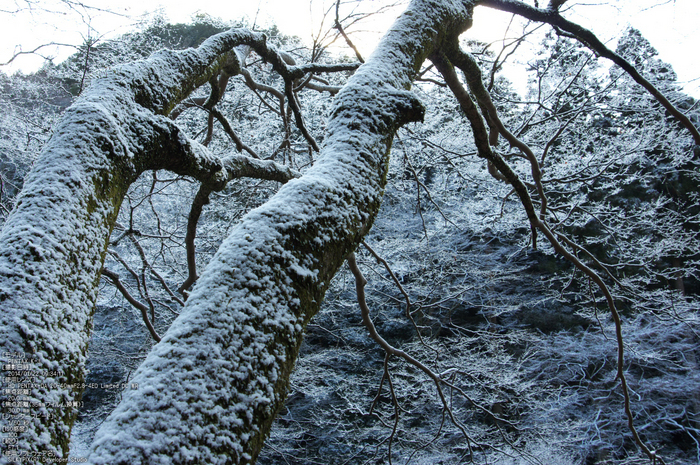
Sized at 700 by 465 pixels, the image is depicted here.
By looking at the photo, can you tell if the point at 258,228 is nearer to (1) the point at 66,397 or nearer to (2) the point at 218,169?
(1) the point at 66,397

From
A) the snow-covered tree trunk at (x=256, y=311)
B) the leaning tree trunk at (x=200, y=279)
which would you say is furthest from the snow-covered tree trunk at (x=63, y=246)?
the snow-covered tree trunk at (x=256, y=311)

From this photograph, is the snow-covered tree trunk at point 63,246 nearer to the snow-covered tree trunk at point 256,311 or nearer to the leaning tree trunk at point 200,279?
the leaning tree trunk at point 200,279

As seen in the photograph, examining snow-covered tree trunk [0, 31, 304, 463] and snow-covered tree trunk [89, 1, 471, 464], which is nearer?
snow-covered tree trunk [89, 1, 471, 464]

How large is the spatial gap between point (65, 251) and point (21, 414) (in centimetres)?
33

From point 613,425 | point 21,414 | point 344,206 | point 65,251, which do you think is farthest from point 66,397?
point 613,425

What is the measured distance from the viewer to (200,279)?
0.70m

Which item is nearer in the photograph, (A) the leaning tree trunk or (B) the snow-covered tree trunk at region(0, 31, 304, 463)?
(A) the leaning tree trunk

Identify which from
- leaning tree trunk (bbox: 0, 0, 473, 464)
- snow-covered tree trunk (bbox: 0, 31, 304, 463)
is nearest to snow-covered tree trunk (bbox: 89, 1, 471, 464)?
leaning tree trunk (bbox: 0, 0, 473, 464)

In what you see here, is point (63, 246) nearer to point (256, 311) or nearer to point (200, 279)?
point (200, 279)

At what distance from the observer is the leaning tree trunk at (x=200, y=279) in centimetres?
54

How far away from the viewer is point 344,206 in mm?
857

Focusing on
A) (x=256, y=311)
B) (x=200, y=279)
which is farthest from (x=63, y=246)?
(x=256, y=311)

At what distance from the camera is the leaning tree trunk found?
1.78 feet

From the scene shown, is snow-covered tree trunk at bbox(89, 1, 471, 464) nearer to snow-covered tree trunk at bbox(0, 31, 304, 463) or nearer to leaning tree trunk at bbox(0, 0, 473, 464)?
leaning tree trunk at bbox(0, 0, 473, 464)
